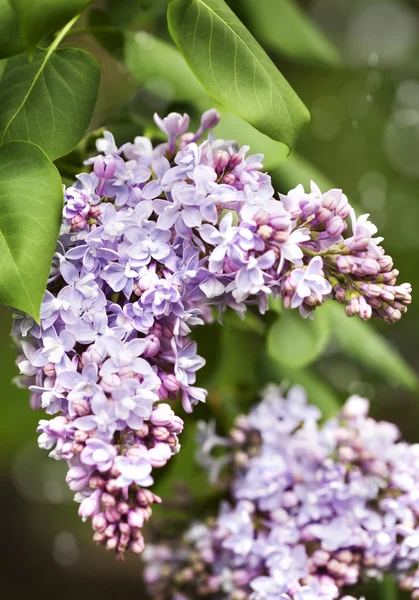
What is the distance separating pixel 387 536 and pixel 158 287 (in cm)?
42

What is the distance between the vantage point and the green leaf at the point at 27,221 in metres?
0.57

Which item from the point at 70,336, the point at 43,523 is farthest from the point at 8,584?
the point at 70,336

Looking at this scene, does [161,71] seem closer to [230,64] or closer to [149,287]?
[230,64]

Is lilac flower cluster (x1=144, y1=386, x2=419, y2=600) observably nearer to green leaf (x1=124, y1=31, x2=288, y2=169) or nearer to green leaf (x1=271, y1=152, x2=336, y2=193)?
green leaf (x1=271, y1=152, x2=336, y2=193)

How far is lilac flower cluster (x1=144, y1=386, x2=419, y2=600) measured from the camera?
815mm

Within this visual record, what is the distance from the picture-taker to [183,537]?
1.02m

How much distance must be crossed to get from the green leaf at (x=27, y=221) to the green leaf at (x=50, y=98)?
0.12 feet

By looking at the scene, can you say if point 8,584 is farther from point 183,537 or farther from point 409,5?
point 409,5

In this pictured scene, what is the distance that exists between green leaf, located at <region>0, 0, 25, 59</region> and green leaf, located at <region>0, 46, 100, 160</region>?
7 cm

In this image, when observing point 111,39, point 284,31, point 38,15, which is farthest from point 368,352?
point 38,15

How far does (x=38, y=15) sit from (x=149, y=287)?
0.22m

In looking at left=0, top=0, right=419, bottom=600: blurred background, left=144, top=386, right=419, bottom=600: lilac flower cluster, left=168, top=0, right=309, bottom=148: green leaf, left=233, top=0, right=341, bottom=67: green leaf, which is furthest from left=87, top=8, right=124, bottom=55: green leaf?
left=0, top=0, right=419, bottom=600: blurred background

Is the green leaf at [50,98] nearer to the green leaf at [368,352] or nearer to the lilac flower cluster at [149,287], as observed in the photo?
the lilac flower cluster at [149,287]

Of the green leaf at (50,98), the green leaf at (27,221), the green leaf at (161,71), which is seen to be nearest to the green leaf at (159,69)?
the green leaf at (161,71)
